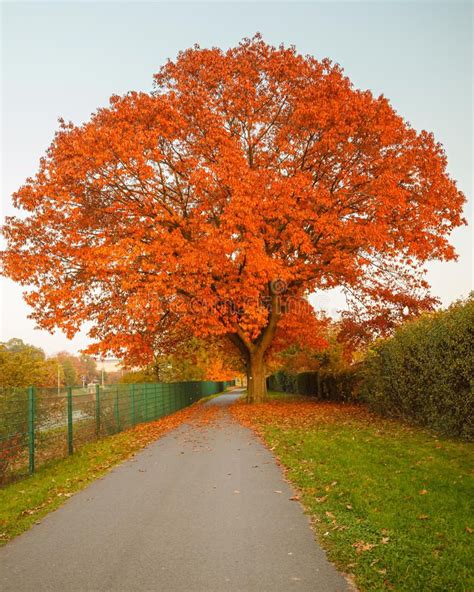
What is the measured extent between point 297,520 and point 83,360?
159m

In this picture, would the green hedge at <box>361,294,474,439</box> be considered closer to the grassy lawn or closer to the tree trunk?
the grassy lawn

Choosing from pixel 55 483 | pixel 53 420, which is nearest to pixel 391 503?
pixel 55 483

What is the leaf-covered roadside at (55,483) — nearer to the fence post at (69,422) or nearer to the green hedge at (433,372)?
the fence post at (69,422)

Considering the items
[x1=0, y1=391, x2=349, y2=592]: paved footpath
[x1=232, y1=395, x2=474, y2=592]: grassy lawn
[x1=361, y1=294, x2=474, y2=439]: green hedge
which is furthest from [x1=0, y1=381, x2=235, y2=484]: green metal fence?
[x1=361, y1=294, x2=474, y2=439]: green hedge

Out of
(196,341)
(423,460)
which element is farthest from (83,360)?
(423,460)

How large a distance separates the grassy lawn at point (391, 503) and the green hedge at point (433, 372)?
0.80 m

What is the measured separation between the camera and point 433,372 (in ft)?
41.8

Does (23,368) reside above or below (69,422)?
above

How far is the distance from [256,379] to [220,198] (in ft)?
33.3

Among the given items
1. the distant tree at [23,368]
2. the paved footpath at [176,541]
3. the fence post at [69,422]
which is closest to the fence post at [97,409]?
the fence post at [69,422]

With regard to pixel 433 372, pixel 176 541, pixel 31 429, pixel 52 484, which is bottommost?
pixel 52 484

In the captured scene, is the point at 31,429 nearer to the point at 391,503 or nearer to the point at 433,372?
the point at 391,503

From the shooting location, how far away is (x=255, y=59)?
2020 cm

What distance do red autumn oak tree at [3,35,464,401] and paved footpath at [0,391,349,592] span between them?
414 inches
